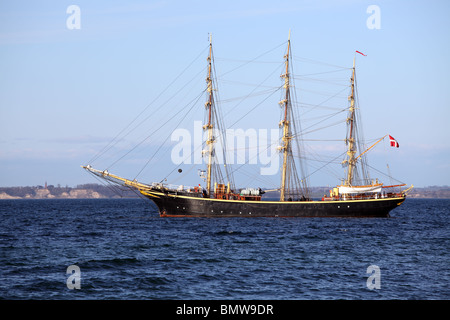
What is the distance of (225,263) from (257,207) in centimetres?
3816

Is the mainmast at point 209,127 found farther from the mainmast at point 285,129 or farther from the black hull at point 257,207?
the mainmast at point 285,129

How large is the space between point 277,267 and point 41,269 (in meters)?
15.6

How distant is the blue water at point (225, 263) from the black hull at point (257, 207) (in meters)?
14.3

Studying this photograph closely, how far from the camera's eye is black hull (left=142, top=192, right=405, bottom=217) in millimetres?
73438

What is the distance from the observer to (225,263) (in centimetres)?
3606

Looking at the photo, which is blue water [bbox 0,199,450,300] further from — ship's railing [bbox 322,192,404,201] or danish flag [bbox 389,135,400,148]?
danish flag [bbox 389,135,400,148]

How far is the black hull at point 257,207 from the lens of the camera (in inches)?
2891

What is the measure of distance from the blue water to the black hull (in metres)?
14.3

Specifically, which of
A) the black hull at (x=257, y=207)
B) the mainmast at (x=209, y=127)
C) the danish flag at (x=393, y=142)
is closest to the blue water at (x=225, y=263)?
the black hull at (x=257, y=207)

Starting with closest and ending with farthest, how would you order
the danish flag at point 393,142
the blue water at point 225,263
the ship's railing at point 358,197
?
A: 1. the blue water at point 225,263
2. the danish flag at point 393,142
3. the ship's railing at point 358,197

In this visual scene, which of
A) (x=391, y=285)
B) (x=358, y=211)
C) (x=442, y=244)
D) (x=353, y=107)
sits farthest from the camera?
(x=353, y=107)
